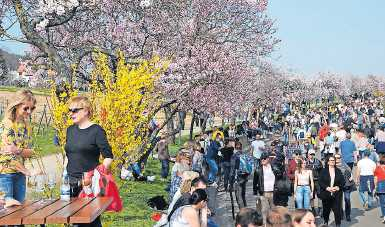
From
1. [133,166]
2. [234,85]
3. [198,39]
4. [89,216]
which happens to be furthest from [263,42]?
[89,216]

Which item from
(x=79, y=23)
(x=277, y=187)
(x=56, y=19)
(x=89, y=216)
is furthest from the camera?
(x=79, y=23)

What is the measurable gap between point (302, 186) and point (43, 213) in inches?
358

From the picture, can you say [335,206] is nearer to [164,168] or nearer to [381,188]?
[381,188]

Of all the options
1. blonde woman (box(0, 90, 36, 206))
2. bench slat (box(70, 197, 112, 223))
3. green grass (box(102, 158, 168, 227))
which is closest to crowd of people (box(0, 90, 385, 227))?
blonde woman (box(0, 90, 36, 206))

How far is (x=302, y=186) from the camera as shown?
14.0 m

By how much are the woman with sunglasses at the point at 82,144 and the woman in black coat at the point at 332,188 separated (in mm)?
7929

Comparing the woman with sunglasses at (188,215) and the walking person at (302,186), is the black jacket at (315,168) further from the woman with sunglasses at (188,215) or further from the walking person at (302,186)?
the woman with sunglasses at (188,215)

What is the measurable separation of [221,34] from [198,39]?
91.0 inches

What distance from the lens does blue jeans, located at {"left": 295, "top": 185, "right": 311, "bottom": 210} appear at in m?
14.0

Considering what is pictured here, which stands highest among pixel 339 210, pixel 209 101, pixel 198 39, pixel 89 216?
pixel 198 39

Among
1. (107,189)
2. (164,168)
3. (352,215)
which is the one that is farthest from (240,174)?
(107,189)

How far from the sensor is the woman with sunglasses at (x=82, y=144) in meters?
6.94

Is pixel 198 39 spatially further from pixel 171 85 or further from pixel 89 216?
pixel 89 216

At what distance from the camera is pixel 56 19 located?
15.8 metres
